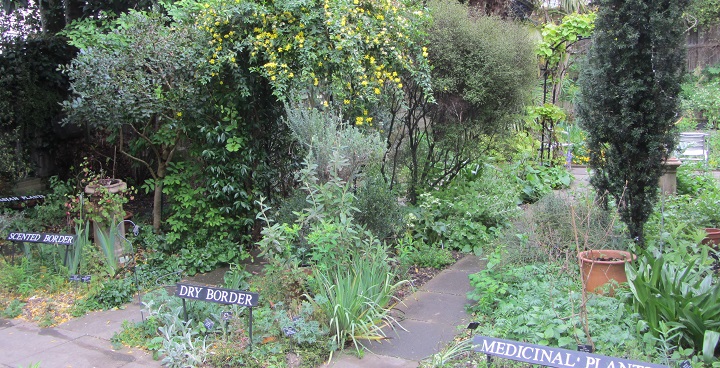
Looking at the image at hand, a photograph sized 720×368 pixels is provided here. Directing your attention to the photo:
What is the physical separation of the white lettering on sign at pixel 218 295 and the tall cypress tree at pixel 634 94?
128 inches

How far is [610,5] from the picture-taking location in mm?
5211

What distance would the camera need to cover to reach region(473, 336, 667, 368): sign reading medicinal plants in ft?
9.52

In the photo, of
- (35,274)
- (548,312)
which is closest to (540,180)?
(548,312)

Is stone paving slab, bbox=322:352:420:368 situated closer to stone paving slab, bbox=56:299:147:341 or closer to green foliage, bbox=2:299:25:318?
stone paving slab, bbox=56:299:147:341

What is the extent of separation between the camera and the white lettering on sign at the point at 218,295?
3935mm

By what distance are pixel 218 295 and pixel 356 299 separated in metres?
1.04

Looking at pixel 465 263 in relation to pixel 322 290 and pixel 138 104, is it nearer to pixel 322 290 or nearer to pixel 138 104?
pixel 322 290

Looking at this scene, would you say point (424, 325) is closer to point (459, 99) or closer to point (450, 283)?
point (450, 283)

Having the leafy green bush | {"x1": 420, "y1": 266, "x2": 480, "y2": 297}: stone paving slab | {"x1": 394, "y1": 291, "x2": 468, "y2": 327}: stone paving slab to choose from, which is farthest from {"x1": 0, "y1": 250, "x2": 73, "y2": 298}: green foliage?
the leafy green bush

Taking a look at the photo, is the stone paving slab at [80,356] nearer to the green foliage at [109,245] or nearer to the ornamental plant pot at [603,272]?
the green foliage at [109,245]

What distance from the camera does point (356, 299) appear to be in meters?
4.44

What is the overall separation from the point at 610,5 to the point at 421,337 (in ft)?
11.0

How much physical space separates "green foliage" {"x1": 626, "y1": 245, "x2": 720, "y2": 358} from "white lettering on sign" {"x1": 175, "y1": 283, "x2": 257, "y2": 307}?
2.61m

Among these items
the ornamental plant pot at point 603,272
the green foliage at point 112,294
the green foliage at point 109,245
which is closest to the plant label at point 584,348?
the ornamental plant pot at point 603,272
